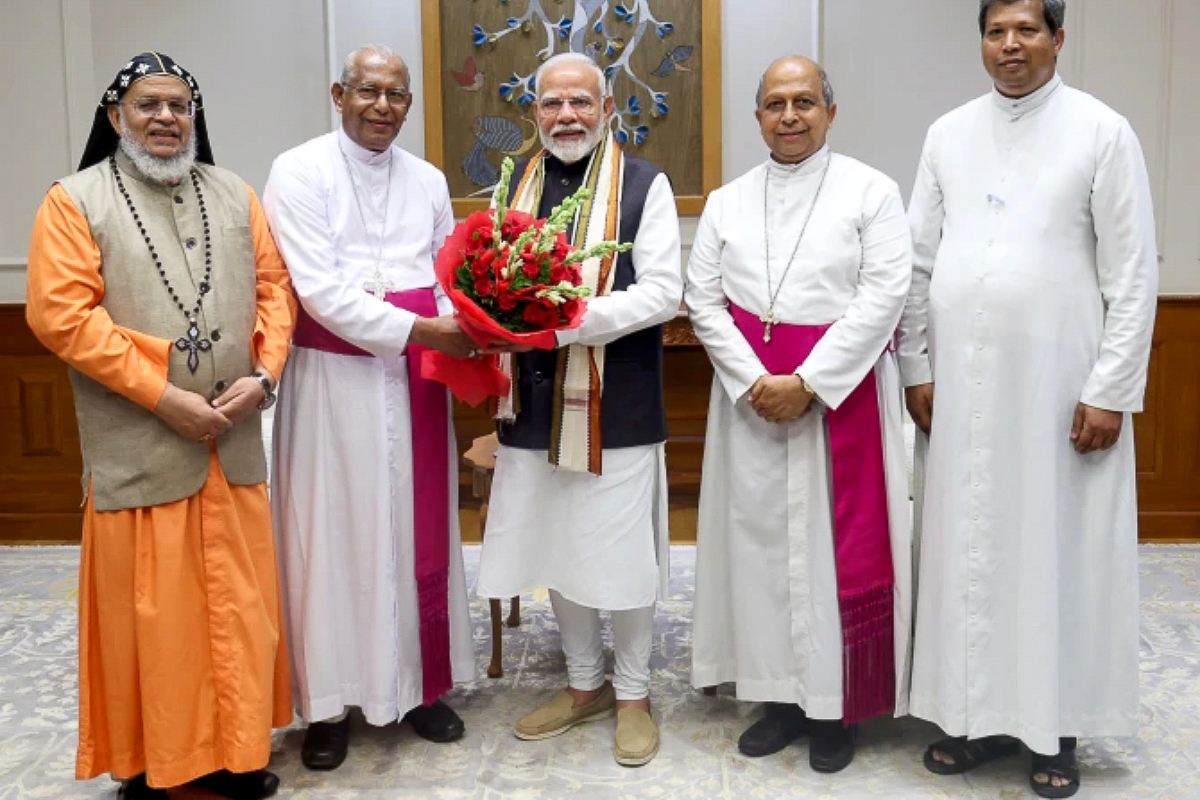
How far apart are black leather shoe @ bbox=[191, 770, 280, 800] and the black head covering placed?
163 centimetres

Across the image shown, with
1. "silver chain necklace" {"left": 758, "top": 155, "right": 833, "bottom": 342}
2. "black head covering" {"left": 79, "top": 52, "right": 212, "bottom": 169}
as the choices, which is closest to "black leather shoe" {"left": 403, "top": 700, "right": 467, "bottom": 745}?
"silver chain necklace" {"left": 758, "top": 155, "right": 833, "bottom": 342}

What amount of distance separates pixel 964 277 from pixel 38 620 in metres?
3.78

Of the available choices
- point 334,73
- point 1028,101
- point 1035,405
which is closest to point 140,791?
point 1035,405

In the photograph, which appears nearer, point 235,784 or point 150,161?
point 150,161

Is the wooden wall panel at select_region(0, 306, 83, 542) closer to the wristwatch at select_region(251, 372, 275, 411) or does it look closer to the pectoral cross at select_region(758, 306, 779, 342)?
the wristwatch at select_region(251, 372, 275, 411)

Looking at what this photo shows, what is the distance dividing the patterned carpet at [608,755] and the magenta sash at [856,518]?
284 millimetres

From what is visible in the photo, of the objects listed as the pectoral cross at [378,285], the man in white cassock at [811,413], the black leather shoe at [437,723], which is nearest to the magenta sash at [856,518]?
the man in white cassock at [811,413]

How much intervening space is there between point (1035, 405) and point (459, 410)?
3637 millimetres

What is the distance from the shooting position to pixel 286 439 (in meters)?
3.29

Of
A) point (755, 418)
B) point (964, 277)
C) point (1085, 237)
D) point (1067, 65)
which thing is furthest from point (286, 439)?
point (1067, 65)

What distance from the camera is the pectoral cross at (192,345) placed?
2854 mm

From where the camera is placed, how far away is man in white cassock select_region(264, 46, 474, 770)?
125 inches

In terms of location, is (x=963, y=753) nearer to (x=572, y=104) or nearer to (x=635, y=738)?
(x=635, y=738)

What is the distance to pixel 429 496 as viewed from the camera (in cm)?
339
